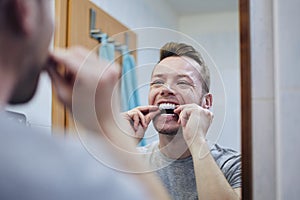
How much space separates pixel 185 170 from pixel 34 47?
51 centimetres

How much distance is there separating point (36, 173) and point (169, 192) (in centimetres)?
59

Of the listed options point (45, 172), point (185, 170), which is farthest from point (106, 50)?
point (45, 172)

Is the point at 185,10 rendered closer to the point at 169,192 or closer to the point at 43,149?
the point at 169,192

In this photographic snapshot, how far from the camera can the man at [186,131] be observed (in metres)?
0.87

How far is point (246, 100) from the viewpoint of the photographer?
3.10 ft

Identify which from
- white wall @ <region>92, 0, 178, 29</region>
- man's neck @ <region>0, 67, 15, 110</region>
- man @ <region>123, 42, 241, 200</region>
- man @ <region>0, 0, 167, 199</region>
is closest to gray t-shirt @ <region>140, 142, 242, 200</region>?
man @ <region>123, 42, 241, 200</region>

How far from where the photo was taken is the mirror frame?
94cm

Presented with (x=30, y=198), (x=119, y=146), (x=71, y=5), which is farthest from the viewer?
(x=71, y=5)

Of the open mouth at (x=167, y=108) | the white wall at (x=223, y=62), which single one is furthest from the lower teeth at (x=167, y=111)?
the white wall at (x=223, y=62)

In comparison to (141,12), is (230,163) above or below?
below

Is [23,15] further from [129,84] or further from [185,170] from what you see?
[185,170]

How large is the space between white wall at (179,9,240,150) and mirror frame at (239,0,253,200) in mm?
12

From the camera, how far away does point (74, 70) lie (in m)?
0.66

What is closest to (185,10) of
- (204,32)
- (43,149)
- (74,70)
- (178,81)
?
(204,32)
